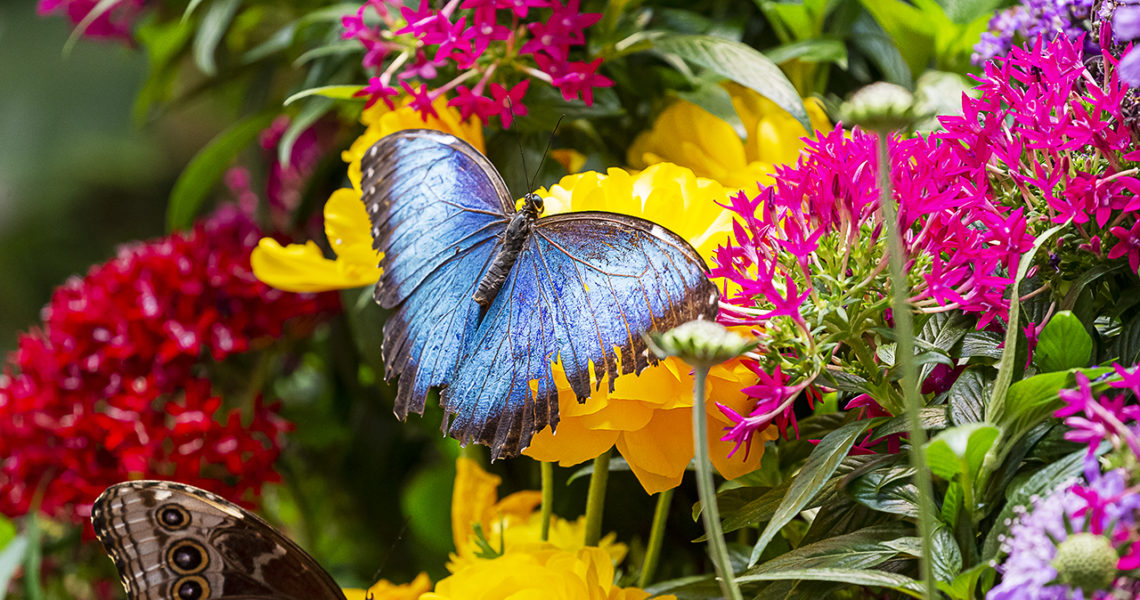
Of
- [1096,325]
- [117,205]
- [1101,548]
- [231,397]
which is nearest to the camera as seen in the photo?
[1101,548]

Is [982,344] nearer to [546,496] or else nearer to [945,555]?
[945,555]

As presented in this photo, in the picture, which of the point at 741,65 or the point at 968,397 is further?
the point at 741,65

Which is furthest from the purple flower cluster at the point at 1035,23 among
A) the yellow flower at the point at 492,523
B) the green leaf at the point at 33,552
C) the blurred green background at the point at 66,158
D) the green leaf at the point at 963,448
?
the blurred green background at the point at 66,158

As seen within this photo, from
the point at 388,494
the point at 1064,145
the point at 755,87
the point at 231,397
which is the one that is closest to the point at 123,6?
the point at 231,397

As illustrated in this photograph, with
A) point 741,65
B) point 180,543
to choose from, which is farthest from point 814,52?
point 180,543

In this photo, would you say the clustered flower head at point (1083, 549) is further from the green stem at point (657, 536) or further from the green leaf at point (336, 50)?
the green leaf at point (336, 50)

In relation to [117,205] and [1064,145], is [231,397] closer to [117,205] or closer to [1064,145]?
[1064,145]
